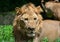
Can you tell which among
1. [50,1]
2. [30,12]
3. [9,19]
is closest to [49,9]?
[50,1]

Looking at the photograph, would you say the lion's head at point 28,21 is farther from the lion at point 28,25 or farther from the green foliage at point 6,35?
the green foliage at point 6,35

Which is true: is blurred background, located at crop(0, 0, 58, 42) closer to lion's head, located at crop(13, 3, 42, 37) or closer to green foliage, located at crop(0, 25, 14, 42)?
green foliage, located at crop(0, 25, 14, 42)

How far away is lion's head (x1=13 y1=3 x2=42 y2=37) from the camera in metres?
5.98

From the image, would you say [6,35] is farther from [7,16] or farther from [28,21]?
[7,16]

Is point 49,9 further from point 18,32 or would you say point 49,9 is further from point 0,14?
point 18,32

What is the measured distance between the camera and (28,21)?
20.0 feet

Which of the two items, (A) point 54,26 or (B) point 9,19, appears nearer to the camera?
(A) point 54,26

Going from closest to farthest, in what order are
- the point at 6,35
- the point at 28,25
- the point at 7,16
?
the point at 28,25 → the point at 6,35 → the point at 7,16

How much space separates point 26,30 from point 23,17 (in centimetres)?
27

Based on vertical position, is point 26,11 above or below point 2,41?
above

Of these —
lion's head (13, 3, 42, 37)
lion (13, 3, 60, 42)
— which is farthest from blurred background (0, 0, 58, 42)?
lion's head (13, 3, 42, 37)

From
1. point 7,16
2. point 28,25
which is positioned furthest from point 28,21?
point 7,16

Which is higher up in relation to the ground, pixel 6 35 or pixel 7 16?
pixel 7 16

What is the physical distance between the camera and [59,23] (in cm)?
721
